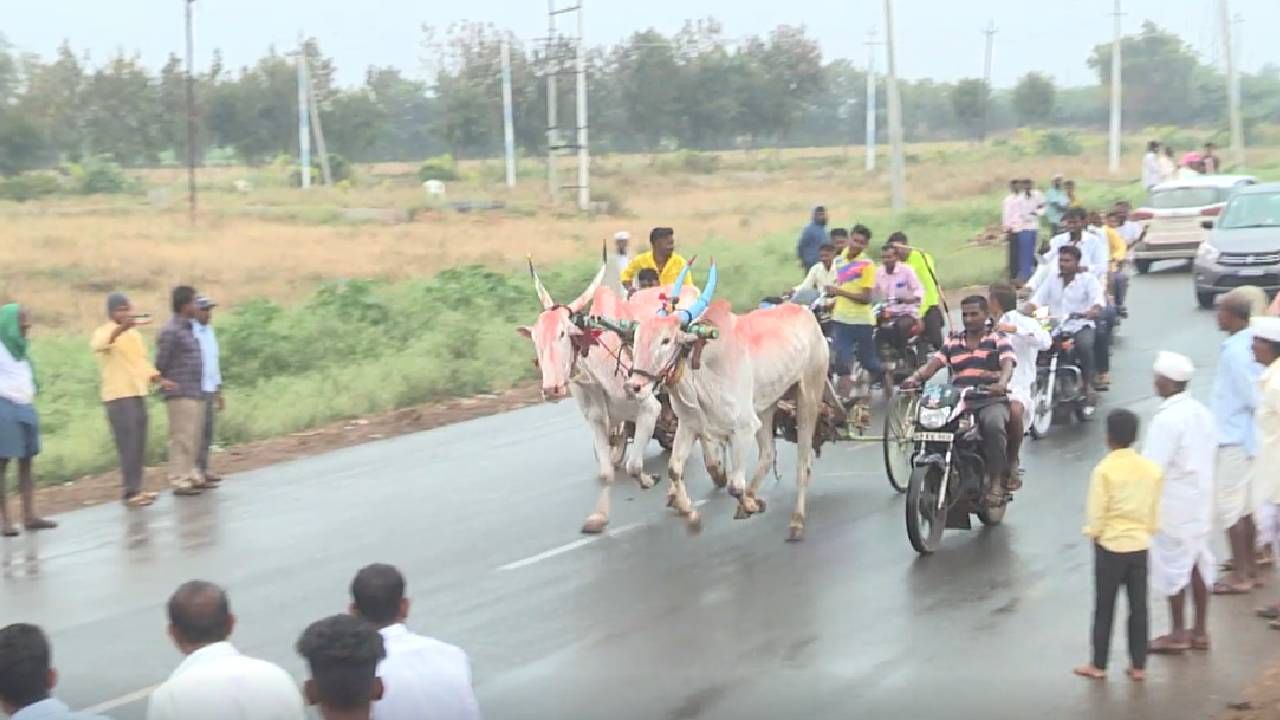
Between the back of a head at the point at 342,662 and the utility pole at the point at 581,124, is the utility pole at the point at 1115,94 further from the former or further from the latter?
the back of a head at the point at 342,662

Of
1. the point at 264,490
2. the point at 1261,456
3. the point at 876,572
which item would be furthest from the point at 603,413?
the point at 1261,456

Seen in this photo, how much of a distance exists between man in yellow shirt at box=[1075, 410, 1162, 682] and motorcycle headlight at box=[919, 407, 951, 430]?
9.78ft

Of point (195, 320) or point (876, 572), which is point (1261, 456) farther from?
point (195, 320)

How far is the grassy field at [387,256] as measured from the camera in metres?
21.7

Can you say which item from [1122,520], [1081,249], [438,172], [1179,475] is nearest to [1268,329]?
[1179,475]

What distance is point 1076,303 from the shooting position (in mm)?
17484

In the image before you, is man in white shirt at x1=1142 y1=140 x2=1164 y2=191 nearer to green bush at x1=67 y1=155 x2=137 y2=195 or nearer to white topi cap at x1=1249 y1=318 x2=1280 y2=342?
white topi cap at x1=1249 y1=318 x2=1280 y2=342

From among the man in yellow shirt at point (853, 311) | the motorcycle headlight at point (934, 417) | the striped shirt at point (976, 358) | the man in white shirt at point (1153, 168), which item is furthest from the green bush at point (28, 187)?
the motorcycle headlight at point (934, 417)

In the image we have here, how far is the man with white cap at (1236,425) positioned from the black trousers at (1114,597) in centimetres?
147

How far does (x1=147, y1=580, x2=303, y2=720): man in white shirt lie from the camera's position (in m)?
4.94

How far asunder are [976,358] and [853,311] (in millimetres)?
5124

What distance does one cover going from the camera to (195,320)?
15.4 metres

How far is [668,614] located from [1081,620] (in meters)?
2.47

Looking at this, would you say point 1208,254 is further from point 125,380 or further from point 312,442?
point 125,380
